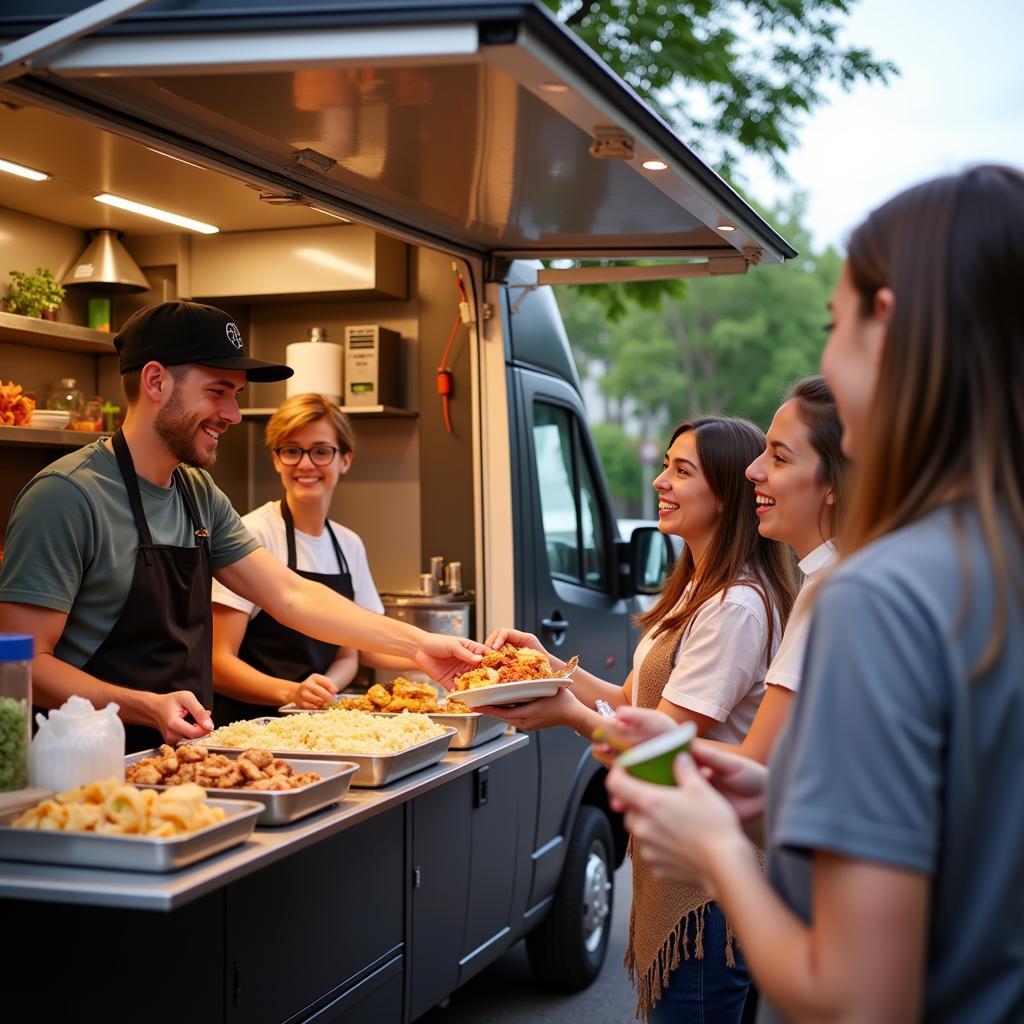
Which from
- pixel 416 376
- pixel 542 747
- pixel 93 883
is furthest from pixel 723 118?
pixel 93 883

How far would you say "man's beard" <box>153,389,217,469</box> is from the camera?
A: 147 inches

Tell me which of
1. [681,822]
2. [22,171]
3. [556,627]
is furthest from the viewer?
[556,627]

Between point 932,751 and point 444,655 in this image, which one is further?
point 444,655

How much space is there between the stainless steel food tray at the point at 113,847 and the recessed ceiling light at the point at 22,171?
9.25 ft

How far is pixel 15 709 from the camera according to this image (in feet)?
8.99

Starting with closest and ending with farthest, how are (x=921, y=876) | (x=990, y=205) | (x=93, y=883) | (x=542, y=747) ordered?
1. (x=921, y=876)
2. (x=990, y=205)
3. (x=93, y=883)
4. (x=542, y=747)

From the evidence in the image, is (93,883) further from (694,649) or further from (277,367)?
(277,367)

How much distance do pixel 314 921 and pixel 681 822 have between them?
6.80 feet

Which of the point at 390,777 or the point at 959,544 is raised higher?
the point at 959,544

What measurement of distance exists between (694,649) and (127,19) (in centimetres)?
194

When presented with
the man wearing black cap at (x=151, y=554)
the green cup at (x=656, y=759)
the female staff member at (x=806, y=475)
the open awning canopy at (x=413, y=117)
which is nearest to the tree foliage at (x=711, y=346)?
the open awning canopy at (x=413, y=117)

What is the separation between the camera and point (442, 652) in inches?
163

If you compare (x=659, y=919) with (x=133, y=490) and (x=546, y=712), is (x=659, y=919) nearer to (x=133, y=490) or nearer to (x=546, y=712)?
(x=546, y=712)

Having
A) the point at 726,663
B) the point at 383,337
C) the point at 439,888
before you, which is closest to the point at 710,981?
the point at 726,663
